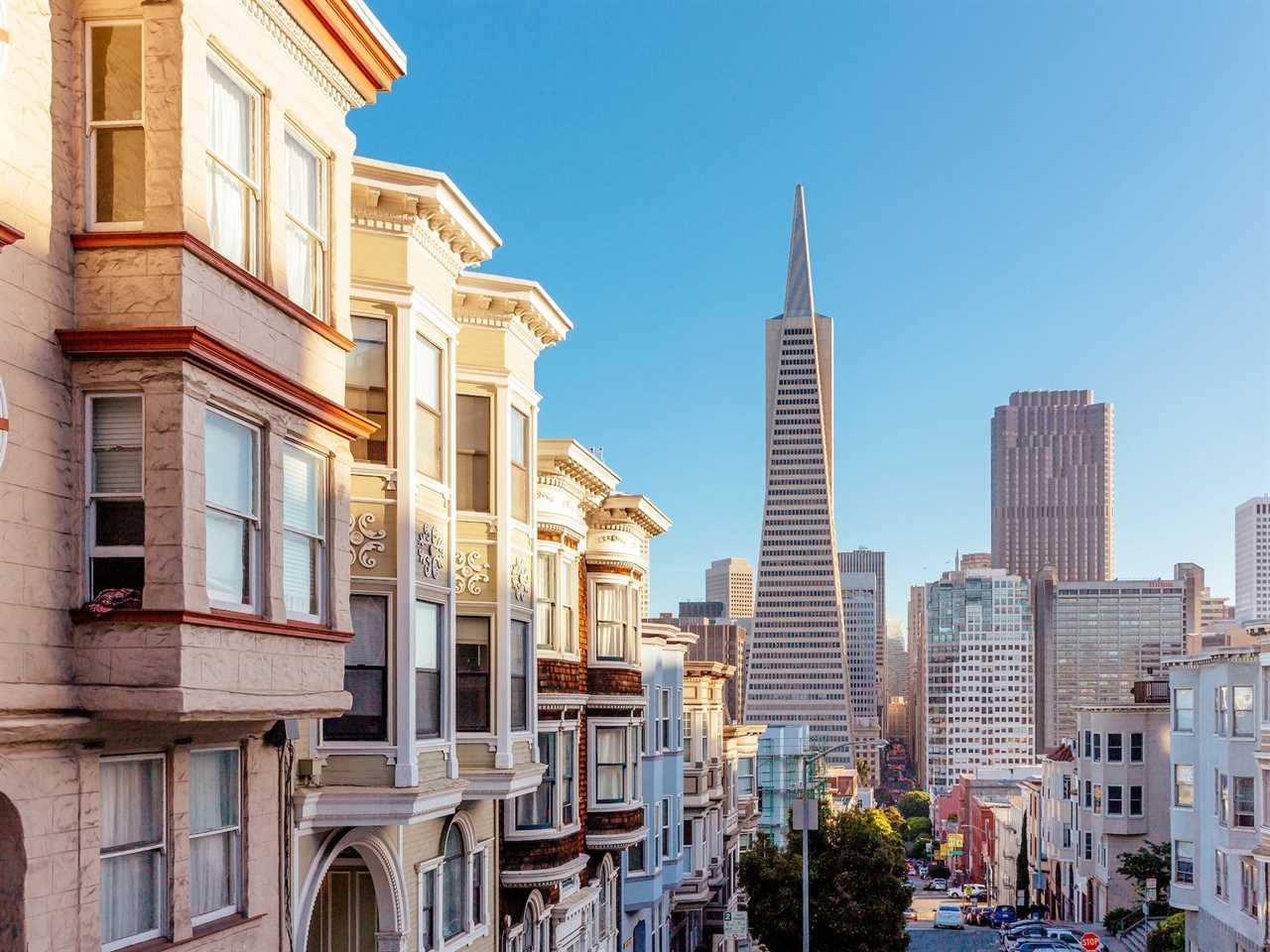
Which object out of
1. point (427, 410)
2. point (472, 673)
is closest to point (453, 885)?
point (472, 673)

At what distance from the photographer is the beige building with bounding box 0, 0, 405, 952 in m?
9.91

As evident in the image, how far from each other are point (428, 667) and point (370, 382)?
11.1 ft

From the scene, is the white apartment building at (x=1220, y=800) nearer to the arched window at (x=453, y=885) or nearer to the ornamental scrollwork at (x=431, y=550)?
the arched window at (x=453, y=885)

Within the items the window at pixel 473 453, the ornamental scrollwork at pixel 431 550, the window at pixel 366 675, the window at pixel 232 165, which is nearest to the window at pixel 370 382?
the ornamental scrollwork at pixel 431 550

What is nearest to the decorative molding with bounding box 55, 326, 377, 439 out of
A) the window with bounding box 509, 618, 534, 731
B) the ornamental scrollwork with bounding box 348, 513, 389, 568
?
the ornamental scrollwork with bounding box 348, 513, 389, 568

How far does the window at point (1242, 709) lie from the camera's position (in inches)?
1716

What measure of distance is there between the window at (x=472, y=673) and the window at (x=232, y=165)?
840cm

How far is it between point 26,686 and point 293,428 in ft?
11.6

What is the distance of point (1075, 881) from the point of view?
85000 mm

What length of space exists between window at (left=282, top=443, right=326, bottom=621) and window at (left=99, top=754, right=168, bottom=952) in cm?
193

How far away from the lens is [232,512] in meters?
A: 11.5

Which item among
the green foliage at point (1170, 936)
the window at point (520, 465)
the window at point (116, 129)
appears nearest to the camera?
the window at point (116, 129)

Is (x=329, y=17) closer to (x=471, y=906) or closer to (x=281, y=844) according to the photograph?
(x=281, y=844)

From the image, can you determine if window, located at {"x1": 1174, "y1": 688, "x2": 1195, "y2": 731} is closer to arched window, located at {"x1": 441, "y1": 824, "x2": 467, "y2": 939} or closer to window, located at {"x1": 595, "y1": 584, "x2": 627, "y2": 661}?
window, located at {"x1": 595, "y1": 584, "x2": 627, "y2": 661}
